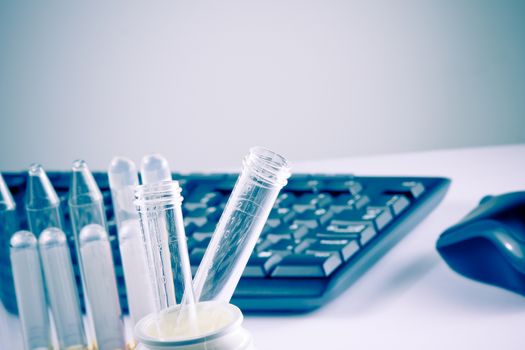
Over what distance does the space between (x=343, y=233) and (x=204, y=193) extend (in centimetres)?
14

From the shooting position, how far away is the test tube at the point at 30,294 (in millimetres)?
323

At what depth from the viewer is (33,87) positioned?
0.86 metres

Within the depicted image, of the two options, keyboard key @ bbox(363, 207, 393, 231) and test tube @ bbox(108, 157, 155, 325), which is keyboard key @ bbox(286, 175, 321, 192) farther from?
test tube @ bbox(108, 157, 155, 325)

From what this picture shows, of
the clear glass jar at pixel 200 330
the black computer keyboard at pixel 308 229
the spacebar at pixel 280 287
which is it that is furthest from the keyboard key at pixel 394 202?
the clear glass jar at pixel 200 330

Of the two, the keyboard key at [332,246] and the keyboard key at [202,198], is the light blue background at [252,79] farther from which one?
the keyboard key at [332,246]

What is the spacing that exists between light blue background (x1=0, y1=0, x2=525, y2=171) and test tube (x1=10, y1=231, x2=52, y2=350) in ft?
1.74

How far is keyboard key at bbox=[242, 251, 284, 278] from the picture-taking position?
378mm

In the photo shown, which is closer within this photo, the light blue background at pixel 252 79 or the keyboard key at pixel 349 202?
the keyboard key at pixel 349 202

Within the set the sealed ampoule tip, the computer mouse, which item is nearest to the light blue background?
the computer mouse

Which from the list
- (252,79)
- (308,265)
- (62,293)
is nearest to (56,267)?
(62,293)

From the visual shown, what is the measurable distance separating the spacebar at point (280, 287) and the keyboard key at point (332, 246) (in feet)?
0.08

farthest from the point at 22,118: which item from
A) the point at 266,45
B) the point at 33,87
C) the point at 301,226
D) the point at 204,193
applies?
the point at 301,226

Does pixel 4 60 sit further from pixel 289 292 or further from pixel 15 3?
pixel 289 292

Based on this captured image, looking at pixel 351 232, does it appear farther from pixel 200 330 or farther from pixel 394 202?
pixel 200 330
